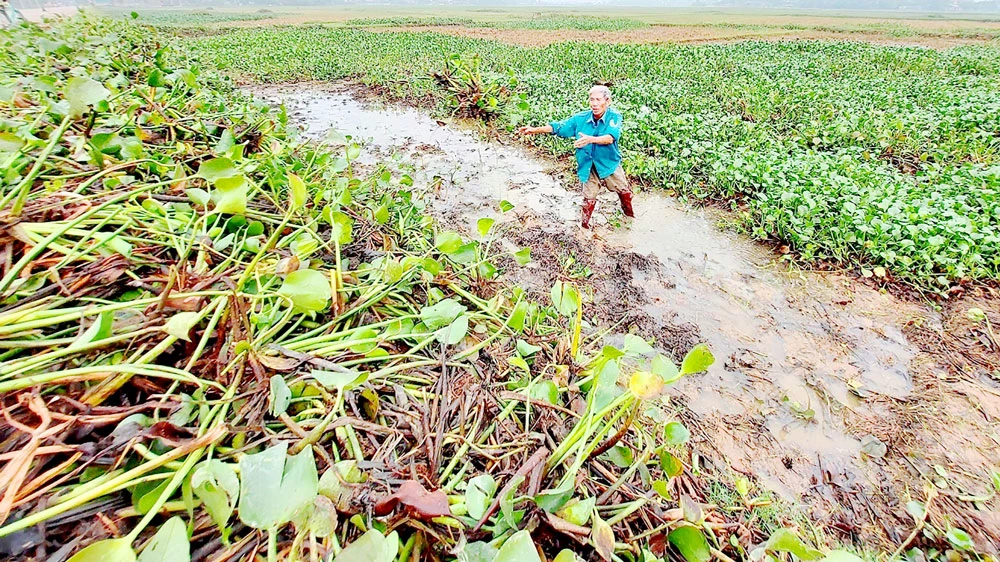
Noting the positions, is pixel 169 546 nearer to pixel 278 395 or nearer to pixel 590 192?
pixel 278 395

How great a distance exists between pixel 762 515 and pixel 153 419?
6.99ft

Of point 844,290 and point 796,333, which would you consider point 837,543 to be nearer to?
point 796,333

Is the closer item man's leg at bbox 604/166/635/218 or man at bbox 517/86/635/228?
man at bbox 517/86/635/228

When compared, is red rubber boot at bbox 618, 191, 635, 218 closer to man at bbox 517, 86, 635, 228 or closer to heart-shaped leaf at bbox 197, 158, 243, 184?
man at bbox 517, 86, 635, 228

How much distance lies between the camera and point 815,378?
2.66 meters

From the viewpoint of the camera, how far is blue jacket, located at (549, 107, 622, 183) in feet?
12.8

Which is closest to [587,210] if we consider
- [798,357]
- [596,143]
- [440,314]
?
[596,143]

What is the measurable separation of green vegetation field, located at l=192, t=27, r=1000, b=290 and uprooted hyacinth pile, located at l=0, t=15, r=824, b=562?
338 cm

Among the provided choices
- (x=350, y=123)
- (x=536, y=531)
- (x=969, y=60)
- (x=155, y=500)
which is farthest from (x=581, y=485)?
(x=969, y=60)

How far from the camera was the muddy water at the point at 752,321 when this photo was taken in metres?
2.31

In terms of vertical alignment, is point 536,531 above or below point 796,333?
above

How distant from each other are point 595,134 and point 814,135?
3856mm

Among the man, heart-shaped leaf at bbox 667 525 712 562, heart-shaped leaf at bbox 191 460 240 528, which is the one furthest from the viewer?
the man

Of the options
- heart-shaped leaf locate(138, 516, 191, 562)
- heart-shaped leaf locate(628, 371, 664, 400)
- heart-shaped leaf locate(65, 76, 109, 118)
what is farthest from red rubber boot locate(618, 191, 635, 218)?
heart-shaped leaf locate(138, 516, 191, 562)
